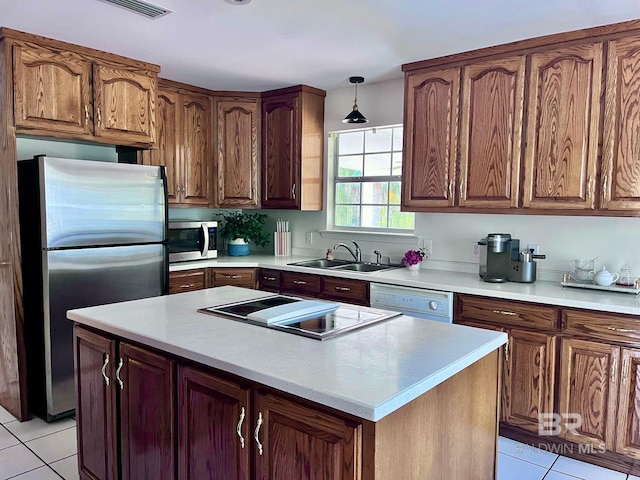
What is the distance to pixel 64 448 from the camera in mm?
2701

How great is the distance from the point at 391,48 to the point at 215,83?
1688 millimetres

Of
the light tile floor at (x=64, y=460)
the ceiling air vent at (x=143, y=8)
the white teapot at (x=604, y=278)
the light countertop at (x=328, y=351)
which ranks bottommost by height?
the light tile floor at (x=64, y=460)

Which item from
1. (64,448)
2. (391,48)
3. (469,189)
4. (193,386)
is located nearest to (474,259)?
(469,189)

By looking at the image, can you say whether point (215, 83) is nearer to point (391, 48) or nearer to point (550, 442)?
point (391, 48)

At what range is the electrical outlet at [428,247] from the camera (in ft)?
12.3

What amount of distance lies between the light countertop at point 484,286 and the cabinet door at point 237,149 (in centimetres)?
72

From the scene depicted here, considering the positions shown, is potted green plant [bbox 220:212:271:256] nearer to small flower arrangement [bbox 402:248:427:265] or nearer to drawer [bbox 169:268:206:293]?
drawer [bbox 169:268:206:293]

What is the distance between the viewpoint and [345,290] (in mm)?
3494

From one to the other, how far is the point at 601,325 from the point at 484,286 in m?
0.67

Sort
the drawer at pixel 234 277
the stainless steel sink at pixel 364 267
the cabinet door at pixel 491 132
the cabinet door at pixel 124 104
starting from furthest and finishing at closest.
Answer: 1. the drawer at pixel 234 277
2. the stainless steel sink at pixel 364 267
3. the cabinet door at pixel 124 104
4. the cabinet door at pixel 491 132

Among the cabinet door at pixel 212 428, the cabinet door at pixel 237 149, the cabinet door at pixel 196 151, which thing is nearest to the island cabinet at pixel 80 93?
the cabinet door at pixel 196 151

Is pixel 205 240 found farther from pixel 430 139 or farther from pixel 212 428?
pixel 212 428

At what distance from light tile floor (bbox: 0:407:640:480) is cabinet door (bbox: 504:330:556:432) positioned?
0.59ft

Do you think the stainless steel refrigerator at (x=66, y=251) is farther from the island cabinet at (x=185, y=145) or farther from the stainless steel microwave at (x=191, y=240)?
the island cabinet at (x=185, y=145)
